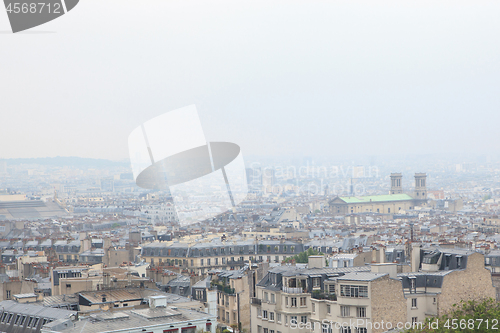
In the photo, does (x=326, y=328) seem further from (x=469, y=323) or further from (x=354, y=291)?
(x=469, y=323)

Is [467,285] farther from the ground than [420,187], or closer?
closer

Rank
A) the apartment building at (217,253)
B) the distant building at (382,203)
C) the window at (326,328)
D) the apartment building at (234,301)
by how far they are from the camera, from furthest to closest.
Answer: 1. the distant building at (382,203)
2. the apartment building at (217,253)
3. the apartment building at (234,301)
4. the window at (326,328)

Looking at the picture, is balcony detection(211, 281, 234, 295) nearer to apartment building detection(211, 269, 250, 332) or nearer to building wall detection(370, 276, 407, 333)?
apartment building detection(211, 269, 250, 332)

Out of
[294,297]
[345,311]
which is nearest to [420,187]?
[294,297]

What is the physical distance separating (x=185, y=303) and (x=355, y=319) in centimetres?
426

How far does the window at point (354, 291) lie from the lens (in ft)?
44.1

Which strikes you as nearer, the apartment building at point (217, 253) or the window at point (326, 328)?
the window at point (326, 328)

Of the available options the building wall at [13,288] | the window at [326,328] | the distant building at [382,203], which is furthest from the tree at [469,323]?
the distant building at [382,203]

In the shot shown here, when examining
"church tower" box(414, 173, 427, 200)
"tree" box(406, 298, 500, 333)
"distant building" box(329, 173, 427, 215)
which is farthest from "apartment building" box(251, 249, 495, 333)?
"church tower" box(414, 173, 427, 200)

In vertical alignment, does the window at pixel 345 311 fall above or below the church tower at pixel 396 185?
below

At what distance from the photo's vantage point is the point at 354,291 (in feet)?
44.3

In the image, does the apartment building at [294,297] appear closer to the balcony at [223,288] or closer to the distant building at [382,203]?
the balcony at [223,288]

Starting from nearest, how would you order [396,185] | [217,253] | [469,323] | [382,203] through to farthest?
[469,323] → [217,253] → [382,203] → [396,185]

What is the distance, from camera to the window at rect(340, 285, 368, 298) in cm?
1343
